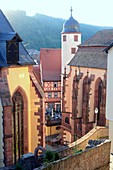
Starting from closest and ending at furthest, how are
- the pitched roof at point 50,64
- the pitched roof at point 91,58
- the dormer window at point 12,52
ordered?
1. the dormer window at point 12,52
2. the pitched roof at point 91,58
3. the pitched roof at point 50,64

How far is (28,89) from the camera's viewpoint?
22.0m

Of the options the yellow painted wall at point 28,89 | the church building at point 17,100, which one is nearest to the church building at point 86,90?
the yellow painted wall at point 28,89

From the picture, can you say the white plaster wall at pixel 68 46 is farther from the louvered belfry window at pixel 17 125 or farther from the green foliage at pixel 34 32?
the green foliage at pixel 34 32

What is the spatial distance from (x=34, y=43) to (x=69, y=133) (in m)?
71.7

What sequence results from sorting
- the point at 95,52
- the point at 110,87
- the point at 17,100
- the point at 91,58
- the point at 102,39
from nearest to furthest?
the point at 110,87
the point at 17,100
the point at 91,58
the point at 95,52
the point at 102,39

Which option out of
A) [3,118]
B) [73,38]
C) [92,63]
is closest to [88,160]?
[3,118]

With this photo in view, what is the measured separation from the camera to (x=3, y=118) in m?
18.8

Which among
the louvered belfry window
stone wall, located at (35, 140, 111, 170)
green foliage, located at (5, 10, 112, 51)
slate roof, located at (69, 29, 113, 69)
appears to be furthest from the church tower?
green foliage, located at (5, 10, 112, 51)

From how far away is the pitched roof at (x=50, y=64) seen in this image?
50.6 meters

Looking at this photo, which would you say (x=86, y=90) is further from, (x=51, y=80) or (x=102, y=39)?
(x=51, y=80)

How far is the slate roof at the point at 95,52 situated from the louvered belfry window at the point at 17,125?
12269mm

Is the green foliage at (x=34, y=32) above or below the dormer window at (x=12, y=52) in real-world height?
above

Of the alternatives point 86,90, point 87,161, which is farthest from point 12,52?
point 86,90

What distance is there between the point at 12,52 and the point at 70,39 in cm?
2365
